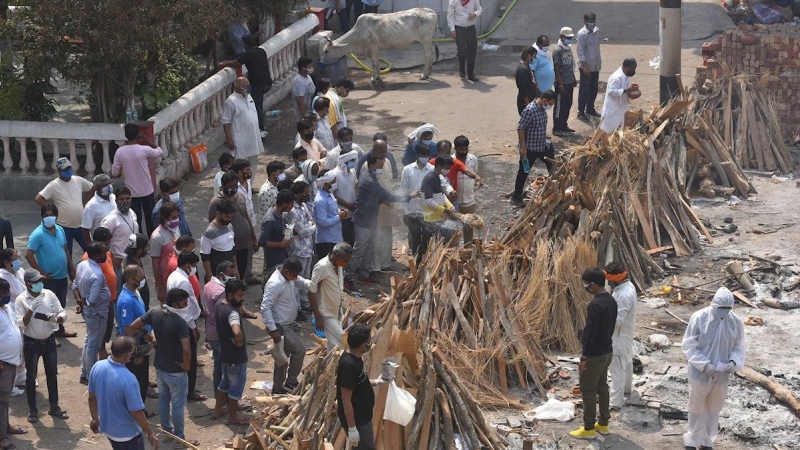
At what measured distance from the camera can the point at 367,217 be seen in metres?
13.8

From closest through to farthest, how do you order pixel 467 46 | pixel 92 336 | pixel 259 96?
pixel 92 336 < pixel 259 96 < pixel 467 46

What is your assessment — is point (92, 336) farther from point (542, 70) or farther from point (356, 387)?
point (542, 70)

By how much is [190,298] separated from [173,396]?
40.3 inches

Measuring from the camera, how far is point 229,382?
10.8 m

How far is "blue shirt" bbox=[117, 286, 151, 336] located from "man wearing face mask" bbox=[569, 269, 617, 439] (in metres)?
3.85

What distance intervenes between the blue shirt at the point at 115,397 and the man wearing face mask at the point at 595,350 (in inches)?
148

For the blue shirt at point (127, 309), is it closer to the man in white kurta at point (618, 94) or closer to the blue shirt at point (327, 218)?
the blue shirt at point (327, 218)

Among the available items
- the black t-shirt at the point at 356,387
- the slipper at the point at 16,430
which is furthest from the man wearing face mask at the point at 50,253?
the black t-shirt at the point at 356,387

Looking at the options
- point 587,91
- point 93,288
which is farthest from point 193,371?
point 587,91

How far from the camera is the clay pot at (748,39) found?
723 inches

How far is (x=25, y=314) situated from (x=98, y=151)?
5.50 m

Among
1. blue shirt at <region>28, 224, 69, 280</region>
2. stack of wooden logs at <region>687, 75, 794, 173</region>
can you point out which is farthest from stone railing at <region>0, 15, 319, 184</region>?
stack of wooden logs at <region>687, 75, 794, 173</region>

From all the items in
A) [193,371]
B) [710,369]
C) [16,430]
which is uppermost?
[710,369]

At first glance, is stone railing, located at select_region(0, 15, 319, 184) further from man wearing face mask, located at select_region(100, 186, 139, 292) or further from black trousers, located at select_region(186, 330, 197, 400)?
black trousers, located at select_region(186, 330, 197, 400)
